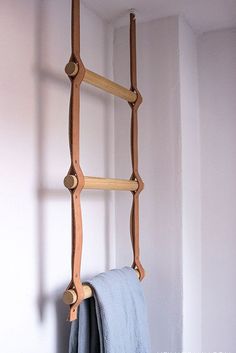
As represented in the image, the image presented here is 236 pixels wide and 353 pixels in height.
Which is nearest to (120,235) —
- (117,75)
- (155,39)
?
(117,75)

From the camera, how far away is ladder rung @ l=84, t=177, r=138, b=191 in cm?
124

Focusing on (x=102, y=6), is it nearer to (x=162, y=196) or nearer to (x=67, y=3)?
(x=67, y=3)

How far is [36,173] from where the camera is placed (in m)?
1.25

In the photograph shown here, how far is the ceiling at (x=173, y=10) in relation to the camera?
1500mm

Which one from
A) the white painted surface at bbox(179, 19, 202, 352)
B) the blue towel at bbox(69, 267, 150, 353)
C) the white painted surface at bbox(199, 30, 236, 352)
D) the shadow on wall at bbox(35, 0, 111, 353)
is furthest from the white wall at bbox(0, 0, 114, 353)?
the white painted surface at bbox(199, 30, 236, 352)

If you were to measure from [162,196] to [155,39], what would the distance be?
62 centimetres

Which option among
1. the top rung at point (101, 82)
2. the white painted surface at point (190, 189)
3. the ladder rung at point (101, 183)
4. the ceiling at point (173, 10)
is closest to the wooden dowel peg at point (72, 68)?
the top rung at point (101, 82)

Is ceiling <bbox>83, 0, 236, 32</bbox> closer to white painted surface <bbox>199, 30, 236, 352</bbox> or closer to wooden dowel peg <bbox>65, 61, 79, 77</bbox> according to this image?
white painted surface <bbox>199, 30, 236, 352</bbox>

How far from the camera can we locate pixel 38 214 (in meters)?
1.25

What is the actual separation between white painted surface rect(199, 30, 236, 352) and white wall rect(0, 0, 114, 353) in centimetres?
52

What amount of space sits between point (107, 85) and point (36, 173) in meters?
0.38

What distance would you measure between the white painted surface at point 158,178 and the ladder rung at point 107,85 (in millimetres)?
157

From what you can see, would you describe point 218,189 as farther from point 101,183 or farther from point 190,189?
point 101,183

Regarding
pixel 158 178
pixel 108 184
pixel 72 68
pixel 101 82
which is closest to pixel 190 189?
pixel 158 178
